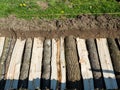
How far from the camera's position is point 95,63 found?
40.3 feet

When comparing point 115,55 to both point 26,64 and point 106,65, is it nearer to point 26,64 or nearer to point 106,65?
point 106,65

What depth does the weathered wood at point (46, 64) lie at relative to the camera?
1155 centimetres

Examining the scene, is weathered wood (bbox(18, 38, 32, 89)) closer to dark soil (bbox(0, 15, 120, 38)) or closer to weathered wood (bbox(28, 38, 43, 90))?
weathered wood (bbox(28, 38, 43, 90))

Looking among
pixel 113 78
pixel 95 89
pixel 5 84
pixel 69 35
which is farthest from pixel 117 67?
pixel 5 84

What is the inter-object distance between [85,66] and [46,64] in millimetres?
1612

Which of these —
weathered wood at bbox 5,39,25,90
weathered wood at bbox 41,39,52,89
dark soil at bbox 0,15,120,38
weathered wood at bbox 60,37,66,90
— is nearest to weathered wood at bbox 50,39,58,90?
weathered wood at bbox 41,39,52,89

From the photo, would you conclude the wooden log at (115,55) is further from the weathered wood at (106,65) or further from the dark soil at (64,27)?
the dark soil at (64,27)

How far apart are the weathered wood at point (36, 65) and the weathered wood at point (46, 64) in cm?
17

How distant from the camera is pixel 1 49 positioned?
13164mm

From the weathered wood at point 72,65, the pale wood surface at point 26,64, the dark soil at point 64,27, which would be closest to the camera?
the weathered wood at point 72,65

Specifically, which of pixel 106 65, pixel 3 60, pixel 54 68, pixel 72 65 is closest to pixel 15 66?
pixel 3 60

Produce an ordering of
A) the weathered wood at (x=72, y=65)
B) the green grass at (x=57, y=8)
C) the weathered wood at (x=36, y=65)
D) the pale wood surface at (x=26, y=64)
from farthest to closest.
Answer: the green grass at (x=57, y=8) → the pale wood surface at (x=26, y=64) → the weathered wood at (x=36, y=65) → the weathered wood at (x=72, y=65)

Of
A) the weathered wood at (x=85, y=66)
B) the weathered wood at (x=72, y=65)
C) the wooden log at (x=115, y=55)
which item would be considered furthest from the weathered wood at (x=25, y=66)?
the wooden log at (x=115, y=55)

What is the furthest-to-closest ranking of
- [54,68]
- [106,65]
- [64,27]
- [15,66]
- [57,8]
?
[57,8] < [64,27] < [15,66] < [106,65] < [54,68]
